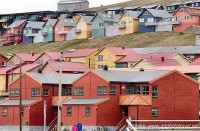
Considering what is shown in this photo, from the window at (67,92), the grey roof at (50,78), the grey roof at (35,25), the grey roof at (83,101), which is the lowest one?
the grey roof at (83,101)

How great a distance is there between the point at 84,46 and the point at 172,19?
69.7ft

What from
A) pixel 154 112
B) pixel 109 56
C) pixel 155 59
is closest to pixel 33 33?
pixel 109 56

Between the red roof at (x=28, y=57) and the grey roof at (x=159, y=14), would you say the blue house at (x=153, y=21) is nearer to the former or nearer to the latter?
the grey roof at (x=159, y=14)

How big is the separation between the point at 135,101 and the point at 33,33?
120 meters

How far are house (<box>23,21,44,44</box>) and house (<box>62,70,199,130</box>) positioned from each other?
366ft

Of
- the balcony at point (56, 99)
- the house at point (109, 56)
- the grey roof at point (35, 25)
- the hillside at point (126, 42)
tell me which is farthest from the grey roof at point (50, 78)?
the grey roof at point (35, 25)

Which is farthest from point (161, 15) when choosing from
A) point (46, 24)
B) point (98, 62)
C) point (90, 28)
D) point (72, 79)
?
point (72, 79)

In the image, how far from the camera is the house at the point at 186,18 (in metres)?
161

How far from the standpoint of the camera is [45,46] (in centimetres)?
17350

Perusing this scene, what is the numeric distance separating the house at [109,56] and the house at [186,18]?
3556 cm

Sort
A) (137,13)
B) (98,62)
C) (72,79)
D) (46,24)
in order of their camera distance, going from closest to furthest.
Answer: (72,79) < (98,62) < (137,13) < (46,24)

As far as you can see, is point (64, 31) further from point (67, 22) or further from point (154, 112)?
point (154, 112)

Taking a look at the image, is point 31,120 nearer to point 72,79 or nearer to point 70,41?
point 72,79

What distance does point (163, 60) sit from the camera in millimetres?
109688
